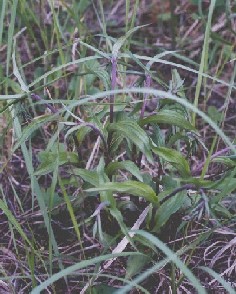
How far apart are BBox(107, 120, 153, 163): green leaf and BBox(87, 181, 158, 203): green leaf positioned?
6cm

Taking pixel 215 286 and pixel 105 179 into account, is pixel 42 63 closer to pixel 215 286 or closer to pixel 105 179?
pixel 105 179

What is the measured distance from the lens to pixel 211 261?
Result: 3.56ft

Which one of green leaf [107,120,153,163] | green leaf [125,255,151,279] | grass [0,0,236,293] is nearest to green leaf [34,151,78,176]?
grass [0,0,236,293]

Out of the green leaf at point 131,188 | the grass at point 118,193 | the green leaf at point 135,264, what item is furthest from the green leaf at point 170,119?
the green leaf at point 135,264

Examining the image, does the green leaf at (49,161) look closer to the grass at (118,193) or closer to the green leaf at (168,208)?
the grass at (118,193)

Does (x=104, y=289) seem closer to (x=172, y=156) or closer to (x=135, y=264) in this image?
(x=135, y=264)

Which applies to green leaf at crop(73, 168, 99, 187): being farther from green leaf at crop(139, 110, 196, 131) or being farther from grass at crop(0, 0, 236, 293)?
green leaf at crop(139, 110, 196, 131)

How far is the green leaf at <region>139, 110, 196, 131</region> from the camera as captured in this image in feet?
3.34

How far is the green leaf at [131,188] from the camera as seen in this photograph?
3.17ft

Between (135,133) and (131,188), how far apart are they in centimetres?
10

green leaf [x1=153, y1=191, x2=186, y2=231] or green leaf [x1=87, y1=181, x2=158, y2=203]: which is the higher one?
green leaf [x1=87, y1=181, x2=158, y2=203]

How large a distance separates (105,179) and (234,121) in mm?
577

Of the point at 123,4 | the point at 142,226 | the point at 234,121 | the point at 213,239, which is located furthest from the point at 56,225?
the point at 123,4

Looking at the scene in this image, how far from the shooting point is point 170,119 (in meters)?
A: 1.03
